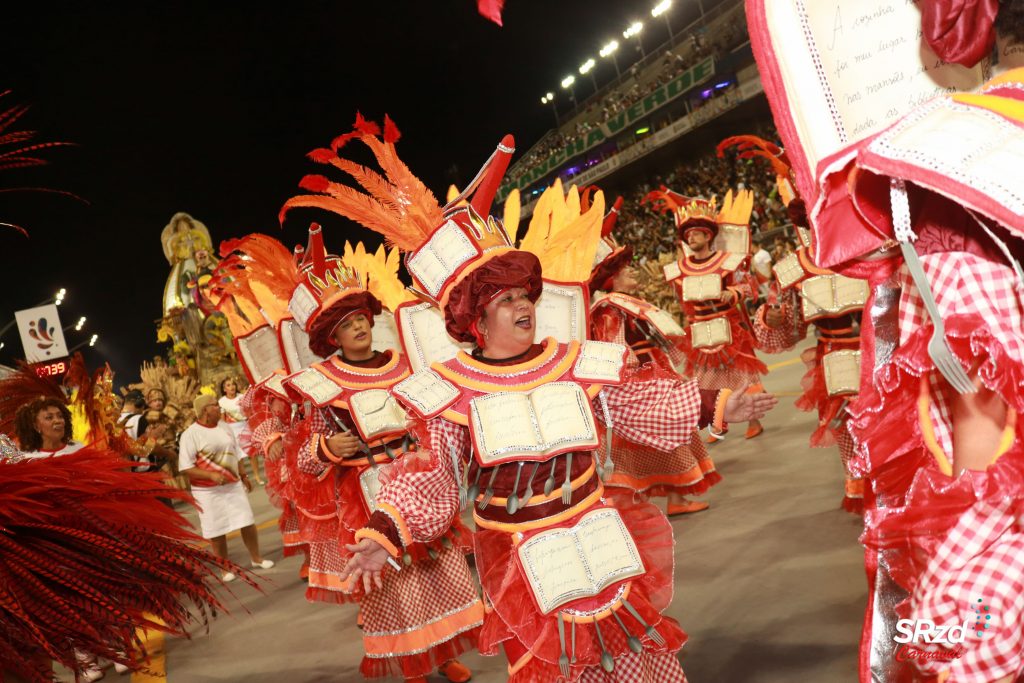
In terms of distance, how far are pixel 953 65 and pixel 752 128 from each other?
75.6ft

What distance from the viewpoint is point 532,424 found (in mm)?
2648

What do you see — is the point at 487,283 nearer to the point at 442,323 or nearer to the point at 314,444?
the point at 442,323

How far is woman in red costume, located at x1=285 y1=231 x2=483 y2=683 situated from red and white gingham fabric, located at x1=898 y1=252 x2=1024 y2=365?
2.96 meters

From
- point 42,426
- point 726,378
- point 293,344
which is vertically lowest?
point 726,378

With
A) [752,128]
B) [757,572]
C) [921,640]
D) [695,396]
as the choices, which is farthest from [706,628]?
[752,128]

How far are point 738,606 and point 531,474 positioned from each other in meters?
2.08

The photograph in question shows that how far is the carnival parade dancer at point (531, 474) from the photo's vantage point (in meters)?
2.51

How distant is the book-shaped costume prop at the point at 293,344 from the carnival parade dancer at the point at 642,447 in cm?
204

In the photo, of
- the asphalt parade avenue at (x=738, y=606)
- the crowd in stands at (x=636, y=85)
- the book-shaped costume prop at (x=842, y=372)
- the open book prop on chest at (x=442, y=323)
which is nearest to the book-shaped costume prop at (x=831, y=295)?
the book-shaped costume prop at (x=842, y=372)

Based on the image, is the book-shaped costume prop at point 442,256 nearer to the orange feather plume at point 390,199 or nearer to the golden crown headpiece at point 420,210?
the golden crown headpiece at point 420,210

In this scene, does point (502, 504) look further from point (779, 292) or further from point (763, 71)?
point (779, 292)

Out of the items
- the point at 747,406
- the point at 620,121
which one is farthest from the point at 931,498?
the point at 620,121

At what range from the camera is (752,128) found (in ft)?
75.5

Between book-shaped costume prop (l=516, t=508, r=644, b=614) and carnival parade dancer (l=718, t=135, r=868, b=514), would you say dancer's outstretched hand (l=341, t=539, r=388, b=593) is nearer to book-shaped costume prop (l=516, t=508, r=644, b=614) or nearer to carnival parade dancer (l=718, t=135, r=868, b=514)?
book-shaped costume prop (l=516, t=508, r=644, b=614)
